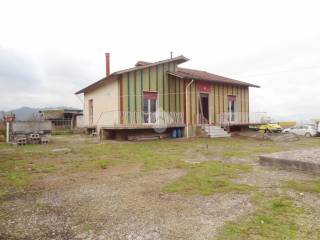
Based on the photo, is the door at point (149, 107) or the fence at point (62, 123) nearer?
the door at point (149, 107)

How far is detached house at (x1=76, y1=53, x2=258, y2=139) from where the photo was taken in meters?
14.4

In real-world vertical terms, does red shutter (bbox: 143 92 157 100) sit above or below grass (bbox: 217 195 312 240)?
above

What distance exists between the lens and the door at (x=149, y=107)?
599 inches

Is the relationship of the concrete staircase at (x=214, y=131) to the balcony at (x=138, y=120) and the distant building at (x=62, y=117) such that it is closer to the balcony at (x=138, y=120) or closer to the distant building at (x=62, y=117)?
the balcony at (x=138, y=120)

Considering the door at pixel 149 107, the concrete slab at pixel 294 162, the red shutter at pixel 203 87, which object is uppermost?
the red shutter at pixel 203 87

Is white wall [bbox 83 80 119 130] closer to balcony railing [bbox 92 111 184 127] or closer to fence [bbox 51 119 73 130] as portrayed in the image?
balcony railing [bbox 92 111 184 127]

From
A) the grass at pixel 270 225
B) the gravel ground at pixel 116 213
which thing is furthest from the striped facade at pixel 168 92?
the grass at pixel 270 225

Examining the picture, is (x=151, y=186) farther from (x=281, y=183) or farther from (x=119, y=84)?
(x=119, y=84)

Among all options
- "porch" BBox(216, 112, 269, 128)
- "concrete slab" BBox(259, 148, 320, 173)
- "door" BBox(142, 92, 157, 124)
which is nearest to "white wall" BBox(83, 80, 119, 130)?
"door" BBox(142, 92, 157, 124)

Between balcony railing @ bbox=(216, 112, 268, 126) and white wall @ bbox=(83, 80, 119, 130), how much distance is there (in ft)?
24.8

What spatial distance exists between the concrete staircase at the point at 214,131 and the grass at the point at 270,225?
469 inches

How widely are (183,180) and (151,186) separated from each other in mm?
751

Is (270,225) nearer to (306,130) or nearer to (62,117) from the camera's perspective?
(306,130)

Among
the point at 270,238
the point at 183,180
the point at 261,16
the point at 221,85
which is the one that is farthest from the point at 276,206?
the point at 221,85
